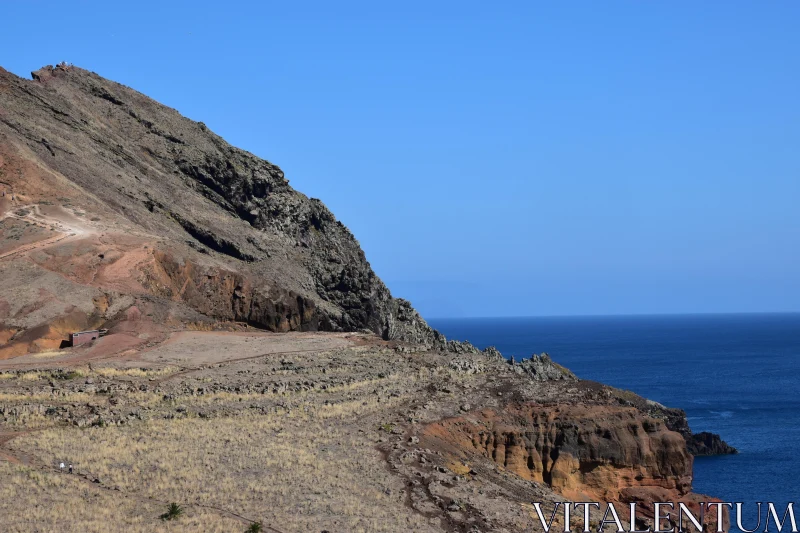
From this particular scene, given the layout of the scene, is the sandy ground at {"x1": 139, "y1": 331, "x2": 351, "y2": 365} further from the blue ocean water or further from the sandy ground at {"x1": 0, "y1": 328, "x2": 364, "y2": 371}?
the blue ocean water

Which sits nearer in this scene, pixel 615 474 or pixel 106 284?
pixel 615 474

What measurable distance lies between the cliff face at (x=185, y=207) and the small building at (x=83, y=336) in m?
1.62

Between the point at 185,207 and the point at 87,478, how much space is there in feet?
147

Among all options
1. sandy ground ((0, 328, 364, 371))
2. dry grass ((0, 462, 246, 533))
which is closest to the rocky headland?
dry grass ((0, 462, 246, 533))

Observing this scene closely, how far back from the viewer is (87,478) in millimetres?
25438

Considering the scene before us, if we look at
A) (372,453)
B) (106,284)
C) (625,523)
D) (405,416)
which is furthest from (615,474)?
(106,284)

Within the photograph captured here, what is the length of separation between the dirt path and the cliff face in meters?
16.9

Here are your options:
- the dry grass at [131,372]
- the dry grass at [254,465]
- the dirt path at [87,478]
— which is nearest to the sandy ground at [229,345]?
the dry grass at [131,372]

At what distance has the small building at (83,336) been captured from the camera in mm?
43188

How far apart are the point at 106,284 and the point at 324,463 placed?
2431 cm

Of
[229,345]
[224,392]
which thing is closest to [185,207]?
[229,345]

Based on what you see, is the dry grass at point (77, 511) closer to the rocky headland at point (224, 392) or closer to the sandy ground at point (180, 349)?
the rocky headland at point (224, 392)

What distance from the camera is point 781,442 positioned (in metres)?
83.1

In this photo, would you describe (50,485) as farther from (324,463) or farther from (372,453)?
(372,453)
